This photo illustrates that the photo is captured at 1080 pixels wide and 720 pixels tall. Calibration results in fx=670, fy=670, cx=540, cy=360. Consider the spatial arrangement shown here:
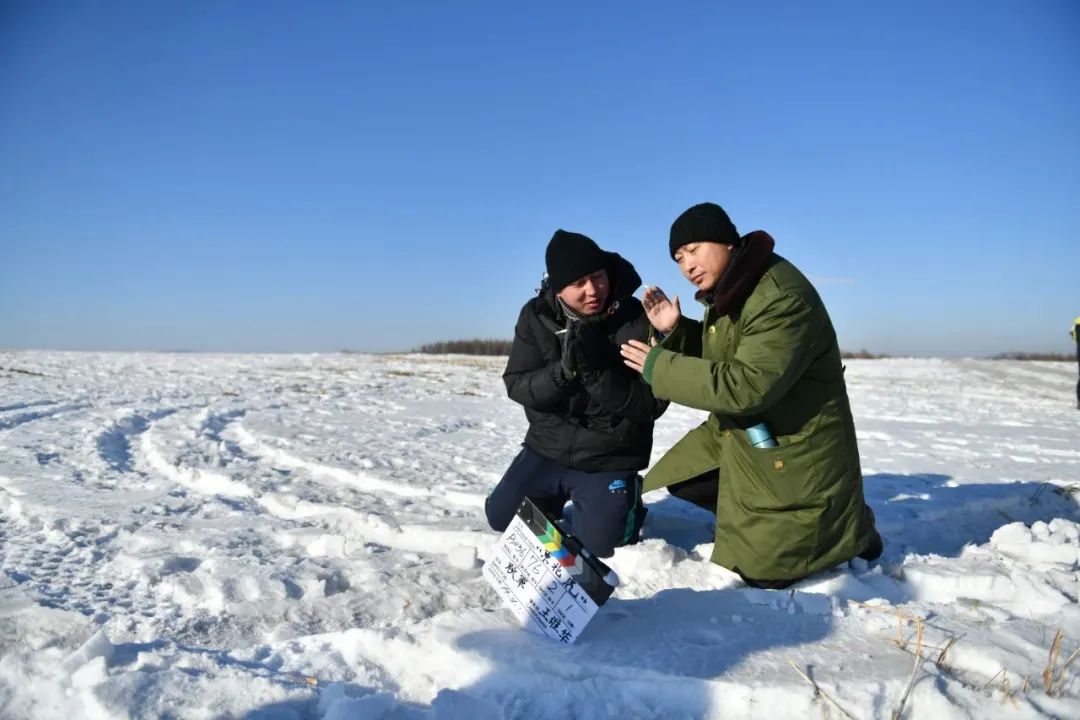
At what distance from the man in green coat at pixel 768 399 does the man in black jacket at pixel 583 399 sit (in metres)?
0.35

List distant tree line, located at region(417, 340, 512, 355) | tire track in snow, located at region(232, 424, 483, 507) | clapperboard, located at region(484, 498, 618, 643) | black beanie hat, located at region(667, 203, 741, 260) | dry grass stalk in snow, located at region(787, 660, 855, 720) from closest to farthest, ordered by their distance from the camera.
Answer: dry grass stalk in snow, located at region(787, 660, 855, 720) → clapperboard, located at region(484, 498, 618, 643) → black beanie hat, located at region(667, 203, 741, 260) → tire track in snow, located at region(232, 424, 483, 507) → distant tree line, located at region(417, 340, 512, 355)

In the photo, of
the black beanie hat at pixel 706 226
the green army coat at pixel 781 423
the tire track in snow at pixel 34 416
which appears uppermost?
the black beanie hat at pixel 706 226

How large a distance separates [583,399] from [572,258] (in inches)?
28.3

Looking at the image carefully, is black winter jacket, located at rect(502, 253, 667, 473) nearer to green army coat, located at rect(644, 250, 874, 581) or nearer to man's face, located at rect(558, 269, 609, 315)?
man's face, located at rect(558, 269, 609, 315)

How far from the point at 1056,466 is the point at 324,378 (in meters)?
12.5

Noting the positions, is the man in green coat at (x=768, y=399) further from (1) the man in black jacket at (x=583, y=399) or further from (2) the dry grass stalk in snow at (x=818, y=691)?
(2) the dry grass stalk in snow at (x=818, y=691)

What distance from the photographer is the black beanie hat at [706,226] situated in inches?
100

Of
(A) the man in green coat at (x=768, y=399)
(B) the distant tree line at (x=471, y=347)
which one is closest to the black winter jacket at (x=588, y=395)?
(A) the man in green coat at (x=768, y=399)

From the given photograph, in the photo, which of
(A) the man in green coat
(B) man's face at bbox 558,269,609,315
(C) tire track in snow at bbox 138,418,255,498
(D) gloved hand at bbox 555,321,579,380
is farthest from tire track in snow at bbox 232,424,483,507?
(A) the man in green coat

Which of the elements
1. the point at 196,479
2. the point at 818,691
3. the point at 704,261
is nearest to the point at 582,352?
the point at 704,261

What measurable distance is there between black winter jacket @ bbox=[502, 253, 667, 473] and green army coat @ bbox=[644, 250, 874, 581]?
1.58 ft

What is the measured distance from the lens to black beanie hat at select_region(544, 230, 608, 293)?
9.96 feet

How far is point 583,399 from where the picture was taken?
10.9 ft

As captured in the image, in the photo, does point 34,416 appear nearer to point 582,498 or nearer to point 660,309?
point 582,498
